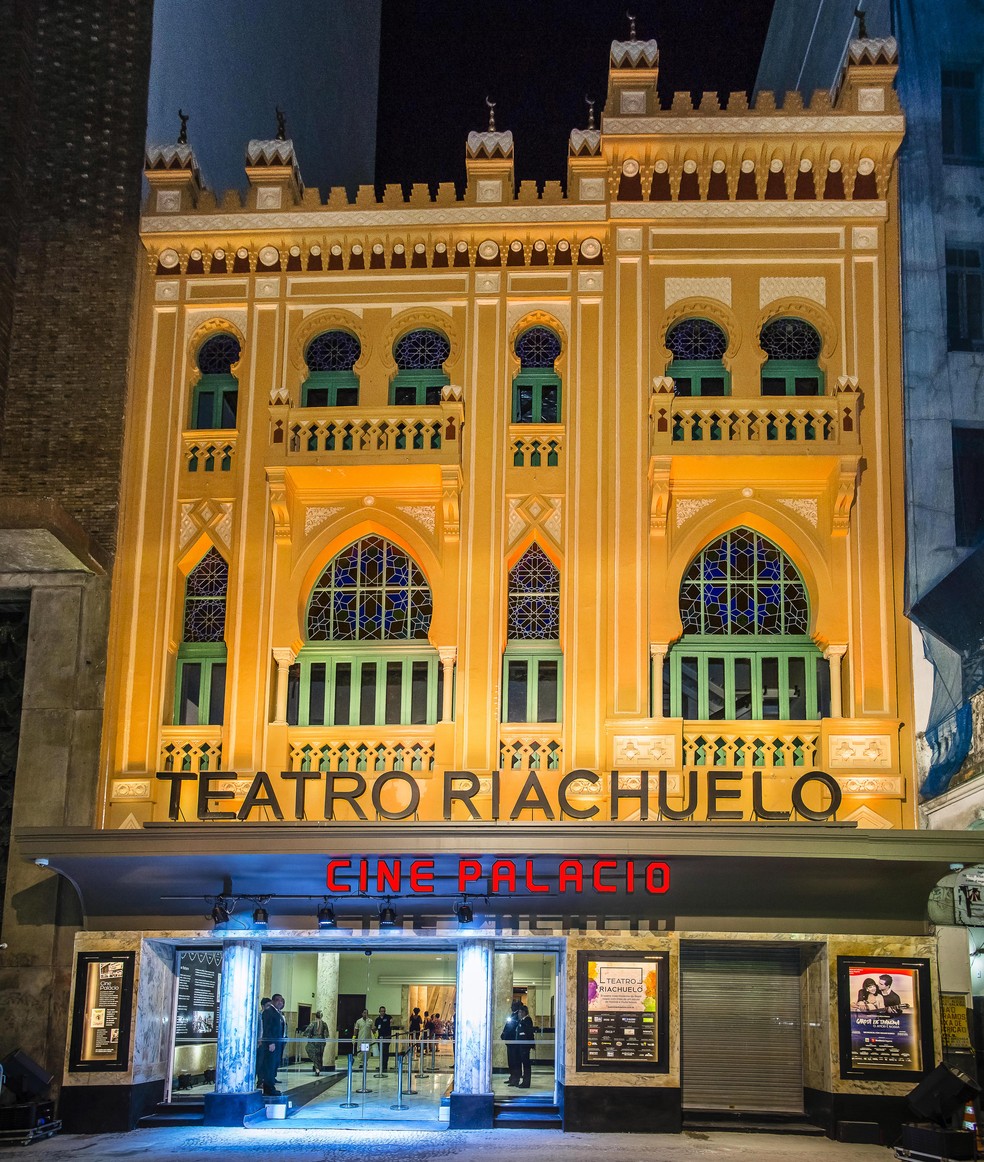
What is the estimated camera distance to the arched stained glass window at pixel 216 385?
28.3 metres

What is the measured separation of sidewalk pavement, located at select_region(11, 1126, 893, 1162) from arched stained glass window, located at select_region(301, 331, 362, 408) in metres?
12.4

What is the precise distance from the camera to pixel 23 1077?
2364 centimetres

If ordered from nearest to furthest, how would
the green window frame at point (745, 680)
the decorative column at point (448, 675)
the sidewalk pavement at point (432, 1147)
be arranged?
the sidewalk pavement at point (432, 1147) < the green window frame at point (745, 680) < the decorative column at point (448, 675)

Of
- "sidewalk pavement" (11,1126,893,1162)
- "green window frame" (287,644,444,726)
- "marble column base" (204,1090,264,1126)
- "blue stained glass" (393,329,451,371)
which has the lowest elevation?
"sidewalk pavement" (11,1126,893,1162)

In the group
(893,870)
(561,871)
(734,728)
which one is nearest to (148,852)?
(561,871)

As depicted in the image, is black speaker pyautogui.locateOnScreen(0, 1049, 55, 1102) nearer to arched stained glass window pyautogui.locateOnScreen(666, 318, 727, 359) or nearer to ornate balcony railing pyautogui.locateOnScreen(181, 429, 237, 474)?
ornate balcony railing pyautogui.locateOnScreen(181, 429, 237, 474)

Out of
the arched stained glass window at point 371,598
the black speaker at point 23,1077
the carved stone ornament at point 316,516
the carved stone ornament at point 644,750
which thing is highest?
the carved stone ornament at point 316,516

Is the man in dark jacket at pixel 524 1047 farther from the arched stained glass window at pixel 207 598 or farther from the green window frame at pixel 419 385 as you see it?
the green window frame at pixel 419 385

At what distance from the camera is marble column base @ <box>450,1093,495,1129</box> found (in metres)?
24.5

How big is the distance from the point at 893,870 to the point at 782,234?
1134 centimetres

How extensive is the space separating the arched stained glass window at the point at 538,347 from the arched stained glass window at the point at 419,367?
133 cm

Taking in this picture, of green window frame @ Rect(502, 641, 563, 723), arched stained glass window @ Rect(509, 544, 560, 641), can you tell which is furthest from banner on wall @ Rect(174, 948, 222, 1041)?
arched stained glass window @ Rect(509, 544, 560, 641)

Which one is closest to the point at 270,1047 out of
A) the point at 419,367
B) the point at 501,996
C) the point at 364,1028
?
the point at 364,1028

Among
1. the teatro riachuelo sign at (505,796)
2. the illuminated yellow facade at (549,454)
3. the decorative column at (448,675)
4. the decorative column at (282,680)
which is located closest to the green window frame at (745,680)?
the illuminated yellow facade at (549,454)
